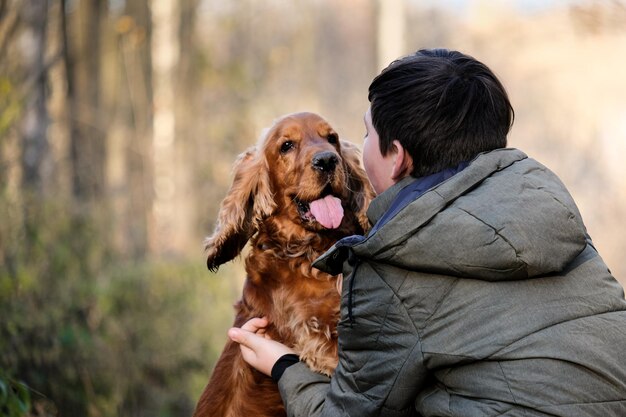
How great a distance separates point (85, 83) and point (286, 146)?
46.1 feet

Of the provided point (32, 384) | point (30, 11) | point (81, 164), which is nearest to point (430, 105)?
point (32, 384)

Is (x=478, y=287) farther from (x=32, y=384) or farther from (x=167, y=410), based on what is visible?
(x=167, y=410)

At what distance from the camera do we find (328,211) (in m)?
4.16

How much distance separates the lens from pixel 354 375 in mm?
2953

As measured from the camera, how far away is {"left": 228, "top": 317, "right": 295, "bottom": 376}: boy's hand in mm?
3664

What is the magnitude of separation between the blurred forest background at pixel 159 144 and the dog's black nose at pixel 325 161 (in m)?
1.60

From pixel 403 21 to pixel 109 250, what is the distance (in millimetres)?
8616

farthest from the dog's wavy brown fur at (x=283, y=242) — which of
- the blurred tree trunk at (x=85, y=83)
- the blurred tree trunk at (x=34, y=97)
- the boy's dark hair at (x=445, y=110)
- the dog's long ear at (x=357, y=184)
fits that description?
the blurred tree trunk at (x=85, y=83)

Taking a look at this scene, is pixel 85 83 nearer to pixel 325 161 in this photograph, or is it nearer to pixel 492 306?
pixel 325 161

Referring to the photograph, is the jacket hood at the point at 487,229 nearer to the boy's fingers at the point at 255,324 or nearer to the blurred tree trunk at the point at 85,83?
the boy's fingers at the point at 255,324

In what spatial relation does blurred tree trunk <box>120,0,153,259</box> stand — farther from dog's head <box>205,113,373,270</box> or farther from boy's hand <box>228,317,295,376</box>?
boy's hand <box>228,317,295,376</box>

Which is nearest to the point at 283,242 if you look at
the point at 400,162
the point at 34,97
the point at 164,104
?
the point at 400,162

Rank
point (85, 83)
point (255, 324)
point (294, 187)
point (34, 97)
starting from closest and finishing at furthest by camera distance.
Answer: point (255, 324) → point (294, 187) → point (34, 97) → point (85, 83)

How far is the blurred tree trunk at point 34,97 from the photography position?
349 inches
